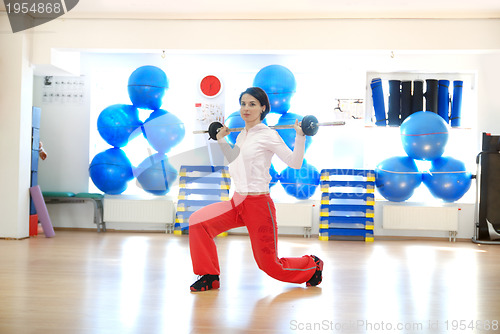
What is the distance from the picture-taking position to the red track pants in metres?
3.39

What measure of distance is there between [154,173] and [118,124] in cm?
74

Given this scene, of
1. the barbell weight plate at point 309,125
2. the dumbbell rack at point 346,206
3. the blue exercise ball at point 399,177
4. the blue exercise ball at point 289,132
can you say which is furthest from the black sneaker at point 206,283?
→ the blue exercise ball at point 399,177

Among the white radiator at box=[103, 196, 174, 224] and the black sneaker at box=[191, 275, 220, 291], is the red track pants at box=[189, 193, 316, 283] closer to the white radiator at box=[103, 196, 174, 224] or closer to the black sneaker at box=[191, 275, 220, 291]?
the black sneaker at box=[191, 275, 220, 291]

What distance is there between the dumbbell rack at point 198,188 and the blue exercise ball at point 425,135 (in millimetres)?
2330

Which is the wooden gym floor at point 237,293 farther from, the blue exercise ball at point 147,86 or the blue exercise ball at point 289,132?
the blue exercise ball at point 147,86

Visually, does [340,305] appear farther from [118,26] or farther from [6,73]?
[6,73]

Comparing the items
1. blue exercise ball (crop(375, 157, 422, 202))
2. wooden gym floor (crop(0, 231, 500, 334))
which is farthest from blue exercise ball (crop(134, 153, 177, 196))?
blue exercise ball (crop(375, 157, 422, 202))

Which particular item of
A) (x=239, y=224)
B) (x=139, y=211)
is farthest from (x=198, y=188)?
(x=239, y=224)

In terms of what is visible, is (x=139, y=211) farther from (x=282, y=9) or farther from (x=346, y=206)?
(x=282, y=9)

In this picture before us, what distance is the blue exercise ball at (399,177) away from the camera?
6.20 meters

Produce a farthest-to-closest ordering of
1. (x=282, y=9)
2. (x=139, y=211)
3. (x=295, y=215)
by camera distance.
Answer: (x=139, y=211) < (x=295, y=215) < (x=282, y=9)

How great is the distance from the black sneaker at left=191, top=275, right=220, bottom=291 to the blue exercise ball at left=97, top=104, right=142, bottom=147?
333cm

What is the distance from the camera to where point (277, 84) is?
6.04 metres

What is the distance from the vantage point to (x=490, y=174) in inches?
250
